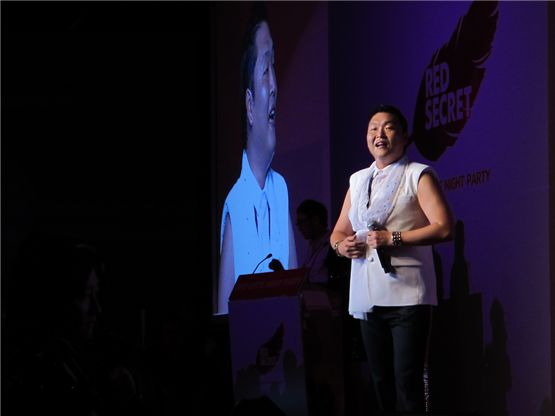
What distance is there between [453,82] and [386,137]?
0.88 meters

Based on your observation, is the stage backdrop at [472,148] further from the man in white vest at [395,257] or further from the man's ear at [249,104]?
the man's ear at [249,104]

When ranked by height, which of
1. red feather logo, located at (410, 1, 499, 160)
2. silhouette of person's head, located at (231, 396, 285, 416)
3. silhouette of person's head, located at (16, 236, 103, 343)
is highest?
red feather logo, located at (410, 1, 499, 160)

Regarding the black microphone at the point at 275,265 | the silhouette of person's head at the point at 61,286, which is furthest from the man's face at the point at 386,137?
the black microphone at the point at 275,265

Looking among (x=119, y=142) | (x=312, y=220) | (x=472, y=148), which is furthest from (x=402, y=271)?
(x=119, y=142)

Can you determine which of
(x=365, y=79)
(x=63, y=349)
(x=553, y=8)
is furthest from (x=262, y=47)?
(x=63, y=349)

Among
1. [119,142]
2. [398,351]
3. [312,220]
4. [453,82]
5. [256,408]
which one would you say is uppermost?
[119,142]

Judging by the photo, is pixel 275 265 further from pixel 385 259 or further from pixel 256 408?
pixel 385 259

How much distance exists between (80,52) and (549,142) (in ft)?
17.0

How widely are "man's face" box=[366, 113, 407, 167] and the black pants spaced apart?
626mm

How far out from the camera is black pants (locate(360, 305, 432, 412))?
3.50 meters

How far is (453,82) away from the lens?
14.3 ft

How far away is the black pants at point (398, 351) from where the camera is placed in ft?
11.5

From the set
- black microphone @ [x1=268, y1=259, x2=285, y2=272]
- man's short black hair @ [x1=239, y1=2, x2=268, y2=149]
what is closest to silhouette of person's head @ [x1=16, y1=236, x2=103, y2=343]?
black microphone @ [x1=268, y1=259, x2=285, y2=272]

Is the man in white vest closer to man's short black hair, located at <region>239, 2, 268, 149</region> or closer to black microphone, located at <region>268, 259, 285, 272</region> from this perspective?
black microphone, located at <region>268, 259, 285, 272</region>
